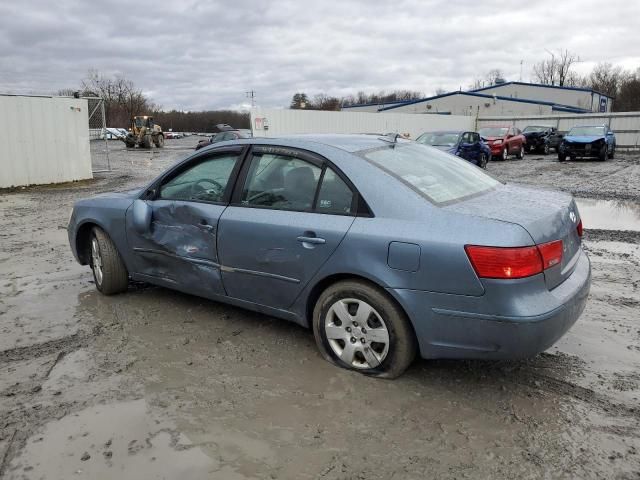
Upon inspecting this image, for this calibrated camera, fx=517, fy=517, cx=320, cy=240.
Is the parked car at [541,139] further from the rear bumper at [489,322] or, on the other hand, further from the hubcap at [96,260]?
the rear bumper at [489,322]

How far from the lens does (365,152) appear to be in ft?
11.9

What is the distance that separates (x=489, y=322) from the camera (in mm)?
2816

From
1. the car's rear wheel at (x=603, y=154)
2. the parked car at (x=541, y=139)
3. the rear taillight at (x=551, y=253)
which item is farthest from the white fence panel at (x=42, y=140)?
the parked car at (x=541, y=139)

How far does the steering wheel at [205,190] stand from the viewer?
13.3 ft

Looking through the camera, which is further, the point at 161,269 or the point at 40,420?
the point at 161,269

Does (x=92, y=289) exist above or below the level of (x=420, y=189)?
below

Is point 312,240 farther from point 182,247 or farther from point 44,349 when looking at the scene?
point 44,349

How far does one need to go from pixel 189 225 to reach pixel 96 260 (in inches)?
61.2

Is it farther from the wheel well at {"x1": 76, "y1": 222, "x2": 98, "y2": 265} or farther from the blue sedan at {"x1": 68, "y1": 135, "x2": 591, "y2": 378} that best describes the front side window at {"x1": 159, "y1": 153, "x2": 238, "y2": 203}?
the wheel well at {"x1": 76, "y1": 222, "x2": 98, "y2": 265}

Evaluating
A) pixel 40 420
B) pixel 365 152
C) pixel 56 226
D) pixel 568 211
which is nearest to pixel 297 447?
pixel 40 420

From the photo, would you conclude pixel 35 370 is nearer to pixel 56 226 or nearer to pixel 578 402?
pixel 578 402

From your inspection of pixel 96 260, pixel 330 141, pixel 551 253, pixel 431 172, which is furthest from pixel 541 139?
pixel 551 253

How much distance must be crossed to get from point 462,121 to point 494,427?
36.9 m

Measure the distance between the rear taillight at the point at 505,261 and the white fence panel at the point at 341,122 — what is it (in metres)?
13.4
